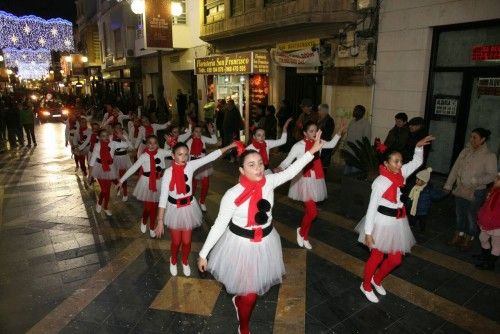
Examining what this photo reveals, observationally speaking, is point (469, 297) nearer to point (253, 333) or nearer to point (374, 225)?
point (374, 225)

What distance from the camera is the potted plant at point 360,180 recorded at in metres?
6.91

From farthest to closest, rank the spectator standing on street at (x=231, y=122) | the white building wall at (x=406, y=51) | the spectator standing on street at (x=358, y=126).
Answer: the spectator standing on street at (x=231, y=122) < the spectator standing on street at (x=358, y=126) < the white building wall at (x=406, y=51)

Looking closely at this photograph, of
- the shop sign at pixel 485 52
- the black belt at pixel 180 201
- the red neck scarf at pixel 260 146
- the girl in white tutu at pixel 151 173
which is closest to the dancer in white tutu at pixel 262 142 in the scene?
the red neck scarf at pixel 260 146

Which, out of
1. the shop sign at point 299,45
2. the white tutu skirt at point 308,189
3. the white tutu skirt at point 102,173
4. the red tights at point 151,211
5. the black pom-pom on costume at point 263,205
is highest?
the shop sign at point 299,45

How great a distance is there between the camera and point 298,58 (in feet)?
40.1

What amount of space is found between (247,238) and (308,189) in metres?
2.55

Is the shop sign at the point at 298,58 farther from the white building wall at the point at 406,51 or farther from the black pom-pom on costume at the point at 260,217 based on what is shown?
the black pom-pom on costume at the point at 260,217

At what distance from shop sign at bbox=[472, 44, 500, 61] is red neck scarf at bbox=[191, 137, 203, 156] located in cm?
659

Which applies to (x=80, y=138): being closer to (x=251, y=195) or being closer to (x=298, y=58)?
(x=298, y=58)

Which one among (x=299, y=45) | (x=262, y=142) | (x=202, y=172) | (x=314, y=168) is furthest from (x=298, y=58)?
(x=314, y=168)

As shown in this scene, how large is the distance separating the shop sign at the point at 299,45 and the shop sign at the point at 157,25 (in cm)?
419

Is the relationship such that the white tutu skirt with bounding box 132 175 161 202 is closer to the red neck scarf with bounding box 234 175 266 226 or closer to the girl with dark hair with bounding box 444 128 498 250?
the red neck scarf with bounding box 234 175 266 226

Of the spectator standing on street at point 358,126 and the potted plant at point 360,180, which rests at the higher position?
the spectator standing on street at point 358,126

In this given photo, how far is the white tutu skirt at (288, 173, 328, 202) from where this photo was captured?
5789 mm
